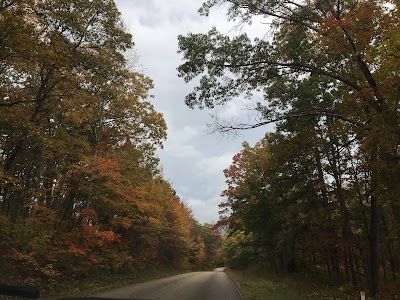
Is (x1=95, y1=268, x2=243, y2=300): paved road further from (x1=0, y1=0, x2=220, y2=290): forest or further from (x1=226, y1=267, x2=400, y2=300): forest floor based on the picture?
(x1=0, y1=0, x2=220, y2=290): forest

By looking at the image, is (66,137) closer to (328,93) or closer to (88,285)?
(88,285)

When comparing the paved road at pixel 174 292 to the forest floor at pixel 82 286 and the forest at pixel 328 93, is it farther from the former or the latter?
the forest at pixel 328 93

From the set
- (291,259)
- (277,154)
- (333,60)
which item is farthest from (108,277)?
(333,60)

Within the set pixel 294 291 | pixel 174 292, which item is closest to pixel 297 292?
pixel 294 291

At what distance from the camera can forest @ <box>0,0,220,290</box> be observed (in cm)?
1286

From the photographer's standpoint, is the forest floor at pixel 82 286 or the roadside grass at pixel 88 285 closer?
the forest floor at pixel 82 286

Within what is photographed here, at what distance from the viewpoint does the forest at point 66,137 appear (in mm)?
12859

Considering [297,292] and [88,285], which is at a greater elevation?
[88,285]

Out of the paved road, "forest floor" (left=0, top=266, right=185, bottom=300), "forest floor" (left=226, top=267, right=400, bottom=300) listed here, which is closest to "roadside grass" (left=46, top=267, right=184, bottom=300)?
"forest floor" (left=0, top=266, right=185, bottom=300)

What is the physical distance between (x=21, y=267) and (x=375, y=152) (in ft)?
46.1

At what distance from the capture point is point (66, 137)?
1648 cm

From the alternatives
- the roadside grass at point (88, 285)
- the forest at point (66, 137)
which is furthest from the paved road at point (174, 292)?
the forest at point (66, 137)

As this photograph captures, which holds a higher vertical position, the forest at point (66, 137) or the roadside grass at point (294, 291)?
the forest at point (66, 137)

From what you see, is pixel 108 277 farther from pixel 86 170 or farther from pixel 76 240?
pixel 86 170
